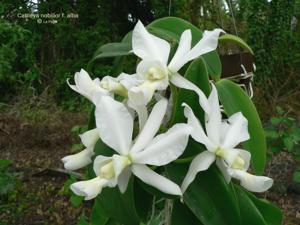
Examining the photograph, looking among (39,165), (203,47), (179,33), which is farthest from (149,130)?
(39,165)

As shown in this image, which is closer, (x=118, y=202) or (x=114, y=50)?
(x=118, y=202)

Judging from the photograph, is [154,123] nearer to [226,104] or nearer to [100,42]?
[226,104]

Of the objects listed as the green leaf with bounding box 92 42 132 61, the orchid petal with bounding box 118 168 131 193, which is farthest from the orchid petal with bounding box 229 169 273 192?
the green leaf with bounding box 92 42 132 61

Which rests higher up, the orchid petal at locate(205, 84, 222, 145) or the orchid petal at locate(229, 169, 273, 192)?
the orchid petal at locate(205, 84, 222, 145)

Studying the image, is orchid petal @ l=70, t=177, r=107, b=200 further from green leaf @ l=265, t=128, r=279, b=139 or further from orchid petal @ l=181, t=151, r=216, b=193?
green leaf @ l=265, t=128, r=279, b=139

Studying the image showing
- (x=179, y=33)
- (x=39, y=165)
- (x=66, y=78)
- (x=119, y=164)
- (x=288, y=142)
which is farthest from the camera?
(x=66, y=78)

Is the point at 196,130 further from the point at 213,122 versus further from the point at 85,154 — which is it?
the point at 85,154

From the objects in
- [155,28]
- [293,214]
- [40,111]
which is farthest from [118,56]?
[40,111]

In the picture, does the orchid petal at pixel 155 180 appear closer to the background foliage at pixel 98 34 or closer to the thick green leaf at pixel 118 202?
the thick green leaf at pixel 118 202
